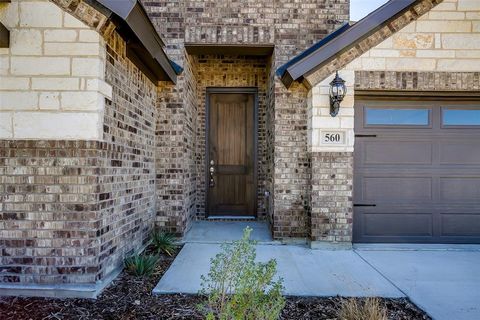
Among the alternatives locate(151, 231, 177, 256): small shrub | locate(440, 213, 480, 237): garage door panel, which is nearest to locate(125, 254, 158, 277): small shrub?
locate(151, 231, 177, 256): small shrub

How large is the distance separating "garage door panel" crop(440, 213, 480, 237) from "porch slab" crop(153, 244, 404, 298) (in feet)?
5.49

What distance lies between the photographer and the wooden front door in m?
6.70

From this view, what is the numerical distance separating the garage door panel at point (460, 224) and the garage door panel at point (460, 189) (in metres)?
0.23

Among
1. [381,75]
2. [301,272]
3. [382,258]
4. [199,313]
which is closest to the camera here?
[199,313]

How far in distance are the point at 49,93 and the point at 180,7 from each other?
309 cm

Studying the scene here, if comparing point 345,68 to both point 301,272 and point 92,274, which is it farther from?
point 92,274

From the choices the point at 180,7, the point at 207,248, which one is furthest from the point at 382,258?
the point at 180,7

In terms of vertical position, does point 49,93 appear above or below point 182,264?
above

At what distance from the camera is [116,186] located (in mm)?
3428

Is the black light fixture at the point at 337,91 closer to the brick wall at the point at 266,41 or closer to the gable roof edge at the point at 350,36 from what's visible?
the gable roof edge at the point at 350,36

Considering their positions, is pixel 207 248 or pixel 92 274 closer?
pixel 92 274

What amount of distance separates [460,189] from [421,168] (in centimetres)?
69

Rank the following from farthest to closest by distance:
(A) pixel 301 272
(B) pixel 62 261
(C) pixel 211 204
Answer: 1. (C) pixel 211 204
2. (A) pixel 301 272
3. (B) pixel 62 261

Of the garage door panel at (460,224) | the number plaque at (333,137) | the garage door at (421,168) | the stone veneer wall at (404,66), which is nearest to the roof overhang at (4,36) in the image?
the stone veneer wall at (404,66)
